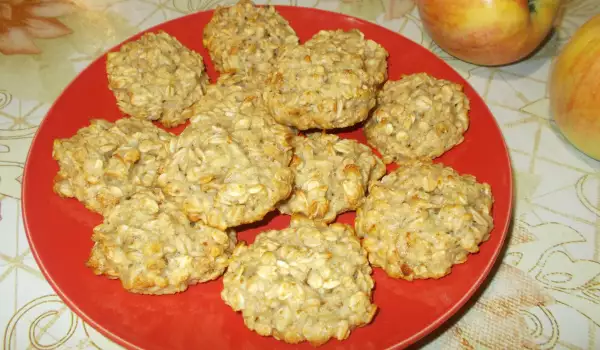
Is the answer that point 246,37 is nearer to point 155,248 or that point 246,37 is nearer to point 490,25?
point 155,248

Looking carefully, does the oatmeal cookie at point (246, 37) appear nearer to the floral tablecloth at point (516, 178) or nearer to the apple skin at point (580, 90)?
the floral tablecloth at point (516, 178)

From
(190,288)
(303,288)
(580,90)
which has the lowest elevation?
(190,288)

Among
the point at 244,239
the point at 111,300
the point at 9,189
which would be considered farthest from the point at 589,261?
the point at 9,189

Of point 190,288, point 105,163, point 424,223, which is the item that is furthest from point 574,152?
point 105,163

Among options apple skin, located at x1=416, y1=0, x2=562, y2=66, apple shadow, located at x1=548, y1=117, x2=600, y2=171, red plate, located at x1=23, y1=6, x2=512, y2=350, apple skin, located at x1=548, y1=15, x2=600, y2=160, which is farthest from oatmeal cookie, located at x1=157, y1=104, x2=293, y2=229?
apple shadow, located at x1=548, y1=117, x2=600, y2=171

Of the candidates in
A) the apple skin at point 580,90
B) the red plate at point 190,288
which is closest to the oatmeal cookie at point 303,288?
the red plate at point 190,288

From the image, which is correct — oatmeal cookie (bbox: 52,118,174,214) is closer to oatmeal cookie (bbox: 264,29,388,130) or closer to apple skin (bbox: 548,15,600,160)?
oatmeal cookie (bbox: 264,29,388,130)
